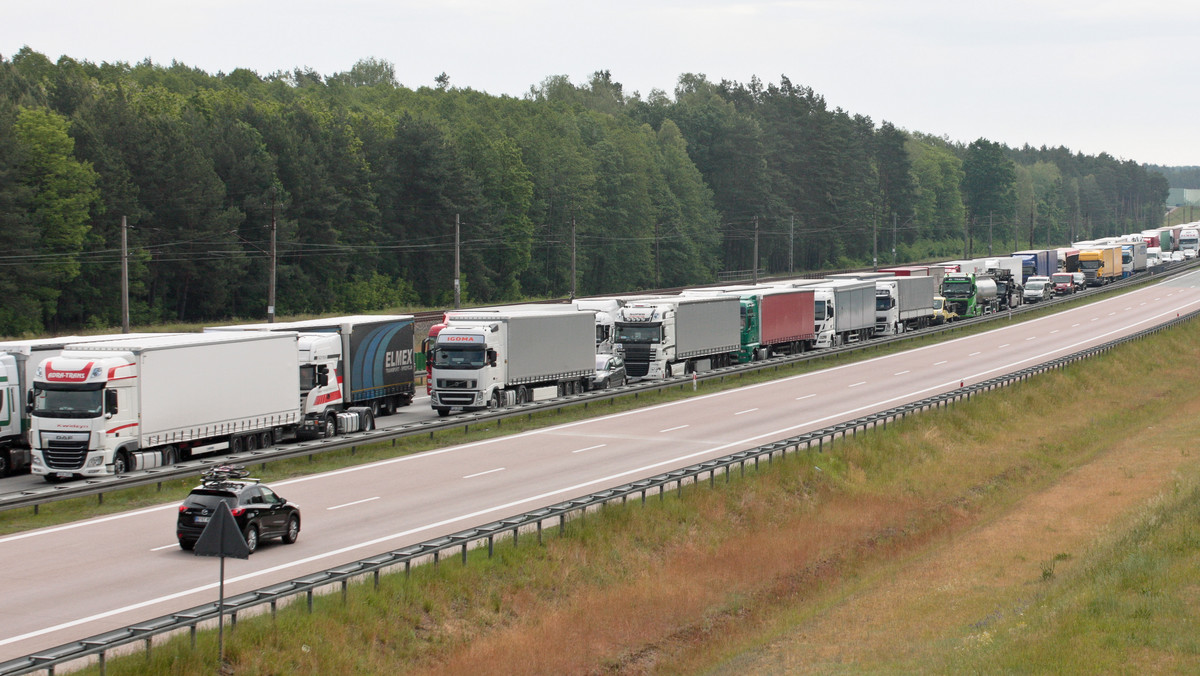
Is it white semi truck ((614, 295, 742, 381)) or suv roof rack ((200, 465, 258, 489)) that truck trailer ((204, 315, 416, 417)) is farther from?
suv roof rack ((200, 465, 258, 489))

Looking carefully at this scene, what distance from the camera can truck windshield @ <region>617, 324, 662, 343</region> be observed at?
5625cm

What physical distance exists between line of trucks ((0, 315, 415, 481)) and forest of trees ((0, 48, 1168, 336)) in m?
21.6

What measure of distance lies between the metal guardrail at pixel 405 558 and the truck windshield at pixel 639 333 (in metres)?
14.6

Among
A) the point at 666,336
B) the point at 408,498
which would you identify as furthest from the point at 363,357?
the point at 666,336

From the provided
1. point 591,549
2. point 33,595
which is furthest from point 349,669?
point 591,549

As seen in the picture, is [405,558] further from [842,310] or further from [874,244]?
[874,244]

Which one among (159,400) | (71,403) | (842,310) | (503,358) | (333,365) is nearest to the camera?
(71,403)

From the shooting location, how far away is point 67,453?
106ft

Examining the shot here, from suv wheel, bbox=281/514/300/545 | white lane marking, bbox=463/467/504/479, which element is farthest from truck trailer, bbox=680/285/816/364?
suv wheel, bbox=281/514/300/545

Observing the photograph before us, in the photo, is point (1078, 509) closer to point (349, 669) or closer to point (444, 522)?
point (444, 522)

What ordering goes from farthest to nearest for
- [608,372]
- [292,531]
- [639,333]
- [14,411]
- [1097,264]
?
[1097,264], [639,333], [608,372], [14,411], [292,531]

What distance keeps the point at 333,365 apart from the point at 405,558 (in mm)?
20602

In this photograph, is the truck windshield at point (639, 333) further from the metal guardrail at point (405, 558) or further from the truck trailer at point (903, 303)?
the truck trailer at point (903, 303)

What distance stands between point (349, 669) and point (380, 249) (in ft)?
287
